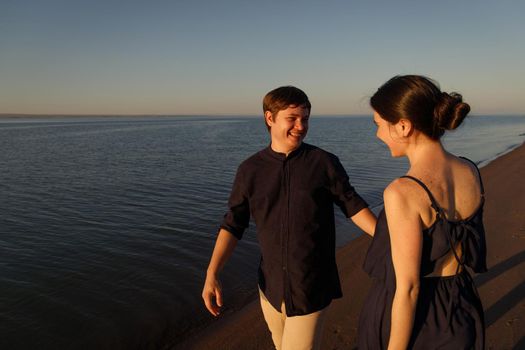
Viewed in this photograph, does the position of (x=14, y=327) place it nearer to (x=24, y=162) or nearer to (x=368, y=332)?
(x=368, y=332)

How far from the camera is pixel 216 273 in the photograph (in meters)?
2.85

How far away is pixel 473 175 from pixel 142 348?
4.85 m

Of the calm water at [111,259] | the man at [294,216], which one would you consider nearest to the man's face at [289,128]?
the man at [294,216]

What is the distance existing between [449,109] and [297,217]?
4.05 ft

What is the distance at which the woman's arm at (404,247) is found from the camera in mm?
1605

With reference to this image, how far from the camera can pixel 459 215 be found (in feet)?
5.62

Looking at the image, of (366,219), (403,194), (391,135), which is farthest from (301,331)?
(391,135)

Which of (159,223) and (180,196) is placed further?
(180,196)

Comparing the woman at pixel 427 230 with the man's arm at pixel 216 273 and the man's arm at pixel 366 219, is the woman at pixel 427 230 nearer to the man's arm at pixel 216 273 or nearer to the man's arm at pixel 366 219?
the man's arm at pixel 366 219

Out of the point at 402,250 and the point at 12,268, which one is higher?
the point at 402,250

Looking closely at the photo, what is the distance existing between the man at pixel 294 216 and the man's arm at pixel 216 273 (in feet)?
0.04

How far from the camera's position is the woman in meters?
1.63

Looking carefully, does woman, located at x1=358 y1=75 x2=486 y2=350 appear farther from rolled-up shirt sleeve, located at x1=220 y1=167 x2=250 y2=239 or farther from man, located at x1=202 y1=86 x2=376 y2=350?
rolled-up shirt sleeve, located at x1=220 y1=167 x2=250 y2=239

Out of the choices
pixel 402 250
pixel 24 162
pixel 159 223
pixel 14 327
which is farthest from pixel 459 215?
pixel 24 162
